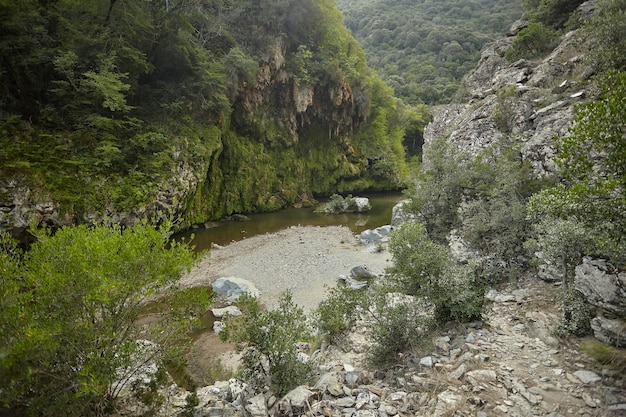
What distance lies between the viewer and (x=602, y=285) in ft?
21.3

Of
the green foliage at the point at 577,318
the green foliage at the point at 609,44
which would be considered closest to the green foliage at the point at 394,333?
the green foliage at the point at 577,318

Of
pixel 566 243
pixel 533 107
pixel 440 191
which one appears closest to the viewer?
pixel 566 243

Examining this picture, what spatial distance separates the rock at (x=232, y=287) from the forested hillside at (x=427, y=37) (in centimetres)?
6113

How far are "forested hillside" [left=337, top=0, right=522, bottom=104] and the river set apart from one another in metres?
43.2

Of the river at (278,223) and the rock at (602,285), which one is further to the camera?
the river at (278,223)

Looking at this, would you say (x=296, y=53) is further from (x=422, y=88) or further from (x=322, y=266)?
(x=422, y=88)

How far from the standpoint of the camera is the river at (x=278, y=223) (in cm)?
2511

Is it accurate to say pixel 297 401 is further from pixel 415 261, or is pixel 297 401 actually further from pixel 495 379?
pixel 415 261

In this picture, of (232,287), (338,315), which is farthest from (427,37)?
(338,315)

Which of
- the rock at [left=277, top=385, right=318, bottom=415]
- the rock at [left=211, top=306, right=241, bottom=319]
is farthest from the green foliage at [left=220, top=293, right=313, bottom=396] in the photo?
the rock at [left=211, top=306, right=241, bottom=319]

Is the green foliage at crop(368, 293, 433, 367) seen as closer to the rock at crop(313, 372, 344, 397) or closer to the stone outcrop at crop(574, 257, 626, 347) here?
the rock at crop(313, 372, 344, 397)

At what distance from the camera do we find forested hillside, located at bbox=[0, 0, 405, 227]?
16875 millimetres

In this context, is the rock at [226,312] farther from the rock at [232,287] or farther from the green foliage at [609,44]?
the green foliage at [609,44]

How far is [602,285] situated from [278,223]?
25.4 m
